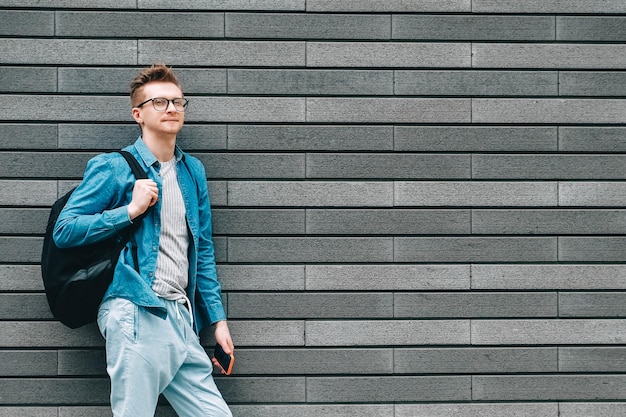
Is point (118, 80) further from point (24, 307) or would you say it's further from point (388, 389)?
point (388, 389)

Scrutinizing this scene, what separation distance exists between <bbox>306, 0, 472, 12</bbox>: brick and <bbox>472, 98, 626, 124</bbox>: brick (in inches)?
22.7

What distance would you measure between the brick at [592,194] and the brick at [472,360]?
0.90m

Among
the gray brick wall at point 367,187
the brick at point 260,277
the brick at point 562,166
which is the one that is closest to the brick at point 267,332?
the gray brick wall at point 367,187

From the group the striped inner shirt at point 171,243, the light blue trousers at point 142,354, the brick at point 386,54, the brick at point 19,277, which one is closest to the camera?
the light blue trousers at point 142,354

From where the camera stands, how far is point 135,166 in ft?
12.0

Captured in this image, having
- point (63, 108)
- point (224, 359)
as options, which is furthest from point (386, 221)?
point (63, 108)

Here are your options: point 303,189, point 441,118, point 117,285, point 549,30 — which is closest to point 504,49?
point 549,30

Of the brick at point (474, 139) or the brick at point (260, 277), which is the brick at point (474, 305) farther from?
the brick at point (474, 139)

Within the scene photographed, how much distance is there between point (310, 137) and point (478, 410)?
1904mm

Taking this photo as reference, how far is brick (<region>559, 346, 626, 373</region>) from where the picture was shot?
423cm

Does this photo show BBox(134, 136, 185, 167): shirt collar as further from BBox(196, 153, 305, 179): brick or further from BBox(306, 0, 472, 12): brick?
BBox(306, 0, 472, 12): brick

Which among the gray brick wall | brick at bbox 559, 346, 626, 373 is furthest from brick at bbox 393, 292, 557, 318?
brick at bbox 559, 346, 626, 373

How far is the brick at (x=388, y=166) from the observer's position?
4.18 meters

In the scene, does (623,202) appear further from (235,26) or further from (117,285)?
(117,285)
